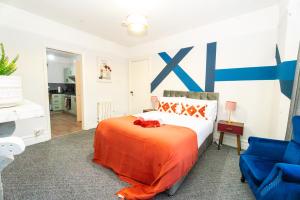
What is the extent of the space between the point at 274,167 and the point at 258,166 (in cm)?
38

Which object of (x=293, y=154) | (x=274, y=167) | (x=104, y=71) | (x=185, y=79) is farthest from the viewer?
(x=104, y=71)

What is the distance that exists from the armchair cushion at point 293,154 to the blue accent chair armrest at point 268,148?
0.51ft

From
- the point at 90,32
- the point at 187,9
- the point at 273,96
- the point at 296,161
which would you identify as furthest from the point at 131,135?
the point at 90,32

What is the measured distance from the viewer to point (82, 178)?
1927 millimetres

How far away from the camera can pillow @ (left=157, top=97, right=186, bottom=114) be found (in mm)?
3190

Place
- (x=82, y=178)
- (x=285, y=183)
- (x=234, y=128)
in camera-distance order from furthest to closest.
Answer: (x=234, y=128) < (x=82, y=178) < (x=285, y=183)

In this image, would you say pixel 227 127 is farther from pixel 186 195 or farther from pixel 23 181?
pixel 23 181

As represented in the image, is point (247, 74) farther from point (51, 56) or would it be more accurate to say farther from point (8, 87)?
point (51, 56)

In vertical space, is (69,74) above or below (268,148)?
above

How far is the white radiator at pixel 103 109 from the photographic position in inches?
165

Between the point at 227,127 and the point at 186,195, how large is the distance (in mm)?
1608

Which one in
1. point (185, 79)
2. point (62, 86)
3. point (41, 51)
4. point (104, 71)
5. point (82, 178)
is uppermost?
point (41, 51)

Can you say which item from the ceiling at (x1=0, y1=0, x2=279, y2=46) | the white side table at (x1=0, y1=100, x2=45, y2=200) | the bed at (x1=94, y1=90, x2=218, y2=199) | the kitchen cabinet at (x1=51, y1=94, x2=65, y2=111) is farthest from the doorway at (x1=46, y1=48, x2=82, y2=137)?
the white side table at (x1=0, y1=100, x2=45, y2=200)

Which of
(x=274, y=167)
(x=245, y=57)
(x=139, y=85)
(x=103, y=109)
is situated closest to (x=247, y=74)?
(x=245, y=57)
